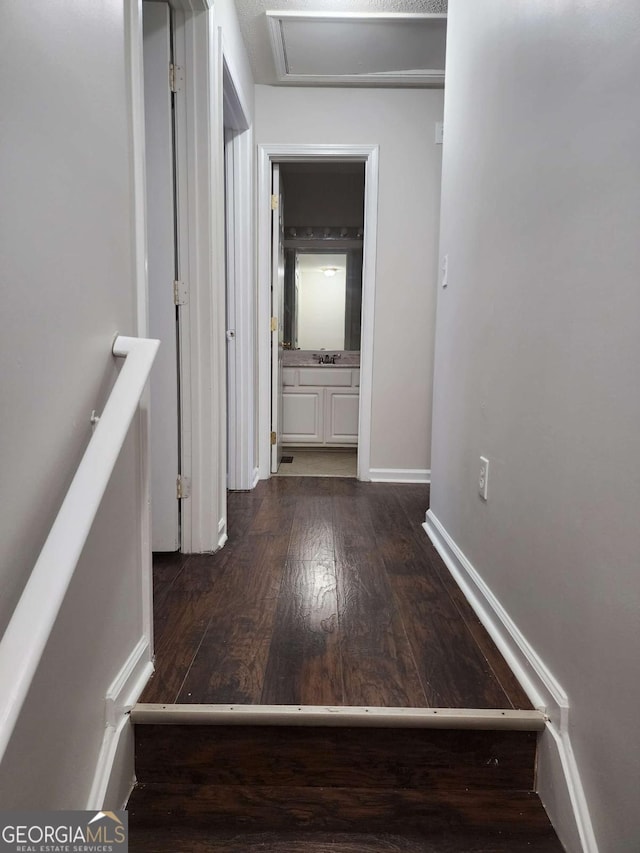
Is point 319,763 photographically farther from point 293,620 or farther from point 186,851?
point 293,620

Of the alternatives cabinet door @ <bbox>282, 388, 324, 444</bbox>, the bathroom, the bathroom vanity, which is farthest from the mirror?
cabinet door @ <bbox>282, 388, 324, 444</bbox>

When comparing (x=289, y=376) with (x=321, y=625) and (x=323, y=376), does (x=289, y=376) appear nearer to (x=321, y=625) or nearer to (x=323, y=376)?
(x=323, y=376)

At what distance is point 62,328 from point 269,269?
2.62 meters

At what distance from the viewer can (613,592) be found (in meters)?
0.90

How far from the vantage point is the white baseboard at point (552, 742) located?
0.96 meters

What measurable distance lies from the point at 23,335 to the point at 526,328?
1.11m

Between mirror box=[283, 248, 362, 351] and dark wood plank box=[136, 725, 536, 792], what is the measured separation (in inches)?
173

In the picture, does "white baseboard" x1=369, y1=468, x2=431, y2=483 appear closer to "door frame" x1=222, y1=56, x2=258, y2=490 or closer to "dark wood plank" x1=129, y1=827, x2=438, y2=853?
"door frame" x1=222, y1=56, x2=258, y2=490

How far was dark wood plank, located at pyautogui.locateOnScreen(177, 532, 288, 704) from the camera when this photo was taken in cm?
122

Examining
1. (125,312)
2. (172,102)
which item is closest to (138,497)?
(125,312)

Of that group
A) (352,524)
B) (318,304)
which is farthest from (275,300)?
(318,304)

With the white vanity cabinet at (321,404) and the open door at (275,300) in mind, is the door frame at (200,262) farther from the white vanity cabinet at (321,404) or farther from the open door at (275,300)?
the white vanity cabinet at (321,404)

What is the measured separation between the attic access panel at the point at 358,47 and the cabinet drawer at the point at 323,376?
213 centimetres

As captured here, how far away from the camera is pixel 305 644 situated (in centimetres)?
143
